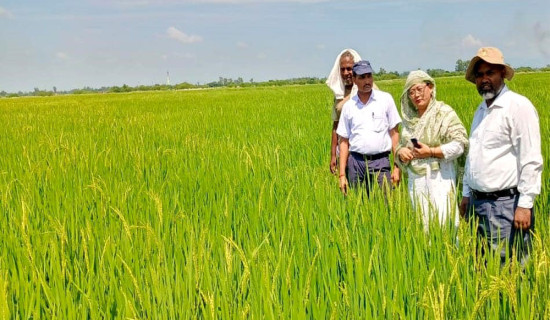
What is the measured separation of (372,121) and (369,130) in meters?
0.07

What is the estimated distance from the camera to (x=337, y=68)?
3.75 m

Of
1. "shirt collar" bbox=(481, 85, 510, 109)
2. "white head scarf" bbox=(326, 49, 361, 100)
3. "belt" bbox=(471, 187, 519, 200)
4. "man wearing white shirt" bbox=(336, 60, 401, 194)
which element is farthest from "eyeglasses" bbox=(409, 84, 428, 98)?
"white head scarf" bbox=(326, 49, 361, 100)

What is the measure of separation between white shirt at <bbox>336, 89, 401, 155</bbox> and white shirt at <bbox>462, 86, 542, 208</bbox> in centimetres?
84

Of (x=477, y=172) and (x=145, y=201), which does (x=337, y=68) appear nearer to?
(x=477, y=172)

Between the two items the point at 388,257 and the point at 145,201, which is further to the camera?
the point at 145,201

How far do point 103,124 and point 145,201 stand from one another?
Result: 7.62 metres

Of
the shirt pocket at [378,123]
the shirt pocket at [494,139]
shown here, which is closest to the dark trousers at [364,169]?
the shirt pocket at [378,123]

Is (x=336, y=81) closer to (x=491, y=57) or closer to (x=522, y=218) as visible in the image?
(x=491, y=57)

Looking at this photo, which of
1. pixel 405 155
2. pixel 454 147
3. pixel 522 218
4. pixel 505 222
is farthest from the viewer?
pixel 405 155

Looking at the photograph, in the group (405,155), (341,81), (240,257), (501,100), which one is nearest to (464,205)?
(405,155)

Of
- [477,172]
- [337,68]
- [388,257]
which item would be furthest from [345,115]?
[388,257]

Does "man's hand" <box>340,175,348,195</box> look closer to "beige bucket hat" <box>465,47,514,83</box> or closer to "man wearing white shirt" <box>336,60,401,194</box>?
"man wearing white shirt" <box>336,60,401,194</box>

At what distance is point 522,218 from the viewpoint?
2.50m

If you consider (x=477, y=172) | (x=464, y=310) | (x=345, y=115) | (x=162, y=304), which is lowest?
(x=464, y=310)
